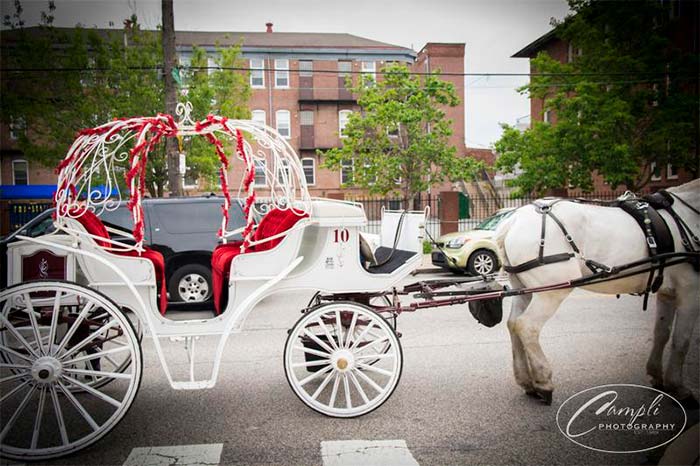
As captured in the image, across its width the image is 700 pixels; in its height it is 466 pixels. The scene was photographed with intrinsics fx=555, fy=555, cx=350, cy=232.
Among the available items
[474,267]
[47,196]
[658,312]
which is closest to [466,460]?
[658,312]

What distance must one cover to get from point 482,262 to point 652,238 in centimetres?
831

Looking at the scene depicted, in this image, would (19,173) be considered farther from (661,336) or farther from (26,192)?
(661,336)

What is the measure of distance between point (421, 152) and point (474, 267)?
38.3 feet

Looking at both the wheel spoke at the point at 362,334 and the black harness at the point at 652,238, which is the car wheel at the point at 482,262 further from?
the wheel spoke at the point at 362,334

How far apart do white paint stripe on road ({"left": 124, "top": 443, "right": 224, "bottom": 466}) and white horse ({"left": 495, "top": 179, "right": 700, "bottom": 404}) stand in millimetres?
2697

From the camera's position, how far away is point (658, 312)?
16.8 feet

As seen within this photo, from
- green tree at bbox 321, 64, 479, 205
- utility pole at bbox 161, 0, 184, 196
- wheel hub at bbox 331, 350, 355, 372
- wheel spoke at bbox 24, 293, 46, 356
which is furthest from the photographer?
green tree at bbox 321, 64, 479, 205

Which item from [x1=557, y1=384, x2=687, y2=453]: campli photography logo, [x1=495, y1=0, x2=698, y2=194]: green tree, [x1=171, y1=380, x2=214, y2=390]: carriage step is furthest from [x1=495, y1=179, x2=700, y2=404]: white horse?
[x1=495, y1=0, x2=698, y2=194]: green tree

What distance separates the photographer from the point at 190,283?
970 centimetres

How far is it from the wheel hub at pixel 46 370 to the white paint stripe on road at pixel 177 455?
779mm

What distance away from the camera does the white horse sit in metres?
4.75

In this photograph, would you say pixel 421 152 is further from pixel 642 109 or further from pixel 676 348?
pixel 676 348

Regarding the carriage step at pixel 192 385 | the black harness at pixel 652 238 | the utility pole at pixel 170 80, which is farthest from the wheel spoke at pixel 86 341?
the utility pole at pixel 170 80

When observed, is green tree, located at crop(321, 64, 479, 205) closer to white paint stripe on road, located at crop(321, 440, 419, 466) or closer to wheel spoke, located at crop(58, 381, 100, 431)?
white paint stripe on road, located at crop(321, 440, 419, 466)
